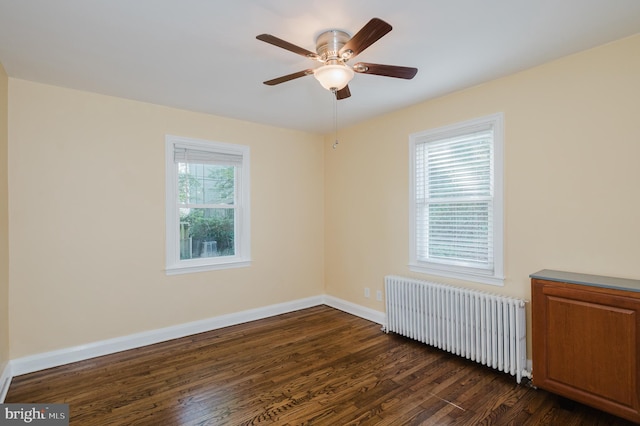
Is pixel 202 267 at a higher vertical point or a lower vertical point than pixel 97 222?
lower

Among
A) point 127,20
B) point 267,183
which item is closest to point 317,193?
point 267,183

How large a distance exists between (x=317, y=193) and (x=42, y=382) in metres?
3.51

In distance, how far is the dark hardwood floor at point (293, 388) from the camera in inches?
83.7

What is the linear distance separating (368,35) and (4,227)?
10.1ft

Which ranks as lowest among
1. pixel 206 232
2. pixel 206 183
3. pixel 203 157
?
pixel 206 232

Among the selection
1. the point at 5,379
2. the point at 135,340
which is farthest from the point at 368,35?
the point at 5,379

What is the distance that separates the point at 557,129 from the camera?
2467 millimetres

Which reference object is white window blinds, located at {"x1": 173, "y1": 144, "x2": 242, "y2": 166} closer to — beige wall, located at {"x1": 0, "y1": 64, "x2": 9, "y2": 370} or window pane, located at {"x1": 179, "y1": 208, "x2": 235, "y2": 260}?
window pane, located at {"x1": 179, "y1": 208, "x2": 235, "y2": 260}

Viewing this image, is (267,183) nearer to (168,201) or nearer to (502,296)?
(168,201)

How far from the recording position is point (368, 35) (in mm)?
1669

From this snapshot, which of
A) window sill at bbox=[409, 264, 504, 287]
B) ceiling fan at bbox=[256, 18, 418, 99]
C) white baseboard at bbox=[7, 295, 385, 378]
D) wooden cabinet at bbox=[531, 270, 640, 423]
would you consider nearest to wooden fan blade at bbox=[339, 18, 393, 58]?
ceiling fan at bbox=[256, 18, 418, 99]

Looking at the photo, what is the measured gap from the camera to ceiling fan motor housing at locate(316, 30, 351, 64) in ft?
6.63

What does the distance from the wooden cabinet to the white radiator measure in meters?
0.23

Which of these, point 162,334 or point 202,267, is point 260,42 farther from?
point 162,334
